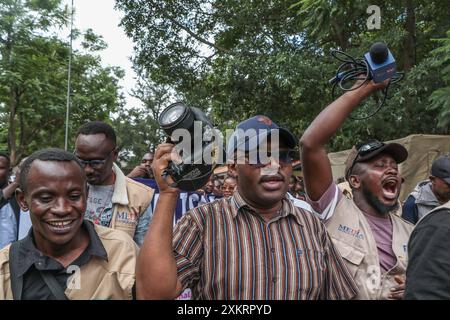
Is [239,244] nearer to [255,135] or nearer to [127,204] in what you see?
[255,135]

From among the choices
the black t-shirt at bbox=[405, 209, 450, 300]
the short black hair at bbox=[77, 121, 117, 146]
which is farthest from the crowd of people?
the short black hair at bbox=[77, 121, 117, 146]

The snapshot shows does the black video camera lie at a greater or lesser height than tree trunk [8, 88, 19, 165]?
lesser

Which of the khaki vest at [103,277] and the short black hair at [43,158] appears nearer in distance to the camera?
the khaki vest at [103,277]

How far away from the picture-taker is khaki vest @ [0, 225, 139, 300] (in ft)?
6.59

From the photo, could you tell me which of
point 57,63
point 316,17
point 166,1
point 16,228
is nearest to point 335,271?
point 16,228

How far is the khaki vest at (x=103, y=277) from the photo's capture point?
2.01 metres

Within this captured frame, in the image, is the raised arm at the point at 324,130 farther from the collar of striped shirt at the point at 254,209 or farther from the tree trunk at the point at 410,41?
the tree trunk at the point at 410,41

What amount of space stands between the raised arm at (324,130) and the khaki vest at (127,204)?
3.84 feet

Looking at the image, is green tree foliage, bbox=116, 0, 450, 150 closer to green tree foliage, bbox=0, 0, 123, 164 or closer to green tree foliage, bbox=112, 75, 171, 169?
green tree foliage, bbox=0, 0, 123, 164

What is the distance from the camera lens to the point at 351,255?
2.54 metres

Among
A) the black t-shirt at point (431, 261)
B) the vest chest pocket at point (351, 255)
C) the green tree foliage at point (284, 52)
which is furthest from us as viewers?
the green tree foliage at point (284, 52)

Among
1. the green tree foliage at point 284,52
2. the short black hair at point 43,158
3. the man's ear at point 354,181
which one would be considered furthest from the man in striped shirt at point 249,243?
the green tree foliage at point 284,52
